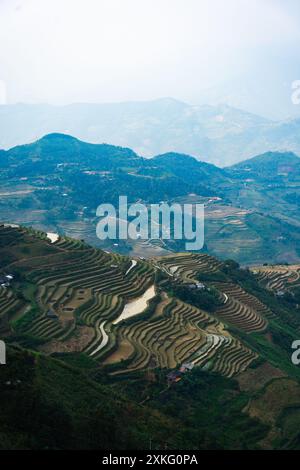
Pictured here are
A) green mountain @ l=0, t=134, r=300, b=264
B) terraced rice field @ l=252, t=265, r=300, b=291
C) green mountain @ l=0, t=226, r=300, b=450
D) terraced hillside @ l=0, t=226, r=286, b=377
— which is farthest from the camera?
green mountain @ l=0, t=134, r=300, b=264

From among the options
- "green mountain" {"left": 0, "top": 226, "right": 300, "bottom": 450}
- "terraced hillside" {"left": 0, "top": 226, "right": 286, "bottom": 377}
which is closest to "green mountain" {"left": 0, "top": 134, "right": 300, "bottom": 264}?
"terraced hillside" {"left": 0, "top": 226, "right": 286, "bottom": 377}

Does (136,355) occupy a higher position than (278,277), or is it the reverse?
(136,355)

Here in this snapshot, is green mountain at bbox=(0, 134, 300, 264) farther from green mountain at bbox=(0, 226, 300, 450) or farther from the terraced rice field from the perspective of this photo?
green mountain at bbox=(0, 226, 300, 450)

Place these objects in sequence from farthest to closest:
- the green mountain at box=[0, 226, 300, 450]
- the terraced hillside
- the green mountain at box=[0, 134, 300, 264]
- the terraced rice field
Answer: the green mountain at box=[0, 134, 300, 264] → the terraced rice field → the terraced hillside → the green mountain at box=[0, 226, 300, 450]

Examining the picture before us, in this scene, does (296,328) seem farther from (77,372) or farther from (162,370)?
(77,372)

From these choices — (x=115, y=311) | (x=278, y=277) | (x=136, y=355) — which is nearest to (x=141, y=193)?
(x=278, y=277)

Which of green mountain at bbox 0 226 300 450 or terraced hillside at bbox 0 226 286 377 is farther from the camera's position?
terraced hillside at bbox 0 226 286 377

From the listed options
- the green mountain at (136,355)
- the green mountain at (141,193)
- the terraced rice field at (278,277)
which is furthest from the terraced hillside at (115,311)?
the green mountain at (141,193)

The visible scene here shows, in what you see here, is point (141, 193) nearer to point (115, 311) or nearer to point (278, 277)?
point (278, 277)

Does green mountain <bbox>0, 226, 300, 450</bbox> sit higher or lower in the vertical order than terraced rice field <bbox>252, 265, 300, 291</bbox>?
higher
